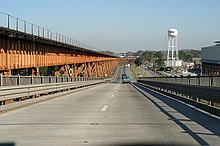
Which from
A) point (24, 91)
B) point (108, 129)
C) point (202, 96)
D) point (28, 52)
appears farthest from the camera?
point (28, 52)

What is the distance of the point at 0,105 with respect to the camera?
16.7m

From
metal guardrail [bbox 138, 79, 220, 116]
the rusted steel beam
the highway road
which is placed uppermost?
the rusted steel beam

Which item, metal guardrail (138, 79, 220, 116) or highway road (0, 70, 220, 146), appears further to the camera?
metal guardrail (138, 79, 220, 116)

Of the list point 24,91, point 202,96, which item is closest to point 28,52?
point 24,91

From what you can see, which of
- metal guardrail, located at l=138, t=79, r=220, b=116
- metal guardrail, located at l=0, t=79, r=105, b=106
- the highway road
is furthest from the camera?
metal guardrail, located at l=0, t=79, r=105, b=106

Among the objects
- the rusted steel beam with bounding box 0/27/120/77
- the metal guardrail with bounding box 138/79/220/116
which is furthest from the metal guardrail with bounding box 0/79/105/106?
the metal guardrail with bounding box 138/79/220/116

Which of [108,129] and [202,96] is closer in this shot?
[108,129]

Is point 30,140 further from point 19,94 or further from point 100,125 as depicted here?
point 19,94

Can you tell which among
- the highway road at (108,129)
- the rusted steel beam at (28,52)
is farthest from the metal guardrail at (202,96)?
the rusted steel beam at (28,52)

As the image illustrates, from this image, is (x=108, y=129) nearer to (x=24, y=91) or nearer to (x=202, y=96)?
(x=202, y=96)

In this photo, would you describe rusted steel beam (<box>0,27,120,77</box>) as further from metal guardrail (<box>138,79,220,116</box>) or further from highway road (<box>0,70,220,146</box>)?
highway road (<box>0,70,220,146</box>)

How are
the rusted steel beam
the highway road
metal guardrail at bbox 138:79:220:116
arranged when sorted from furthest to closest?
the rusted steel beam, metal guardrail at bbox 138:79:220:116, the highway road

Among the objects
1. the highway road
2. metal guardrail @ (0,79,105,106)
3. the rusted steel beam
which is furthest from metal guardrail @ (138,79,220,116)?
the rusted steel beam

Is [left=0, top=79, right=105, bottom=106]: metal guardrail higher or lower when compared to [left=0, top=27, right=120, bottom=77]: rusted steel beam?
lower
